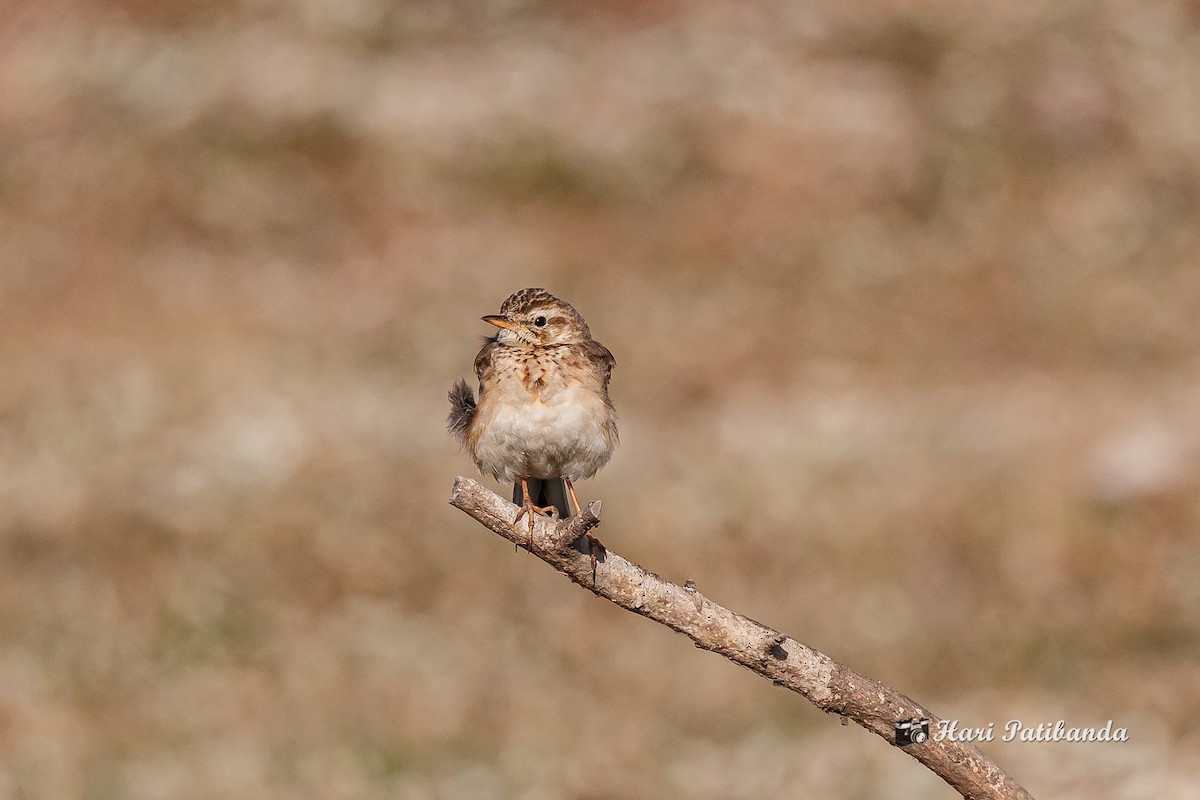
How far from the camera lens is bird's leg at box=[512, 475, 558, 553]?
6.47 meters

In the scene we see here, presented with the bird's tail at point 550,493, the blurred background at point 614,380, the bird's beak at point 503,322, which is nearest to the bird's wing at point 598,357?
the bird's beak at point 503,322

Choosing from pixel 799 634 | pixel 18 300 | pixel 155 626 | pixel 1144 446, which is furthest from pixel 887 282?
pixel 18 300

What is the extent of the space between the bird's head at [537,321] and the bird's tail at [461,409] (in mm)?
436

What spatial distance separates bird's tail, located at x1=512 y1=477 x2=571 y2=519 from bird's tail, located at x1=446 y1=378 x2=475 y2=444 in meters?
0.54

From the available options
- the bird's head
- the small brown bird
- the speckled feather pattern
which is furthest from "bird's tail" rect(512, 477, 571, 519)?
the bird's head

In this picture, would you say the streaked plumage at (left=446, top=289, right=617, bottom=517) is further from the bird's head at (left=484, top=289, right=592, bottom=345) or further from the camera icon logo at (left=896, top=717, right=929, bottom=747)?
the camera icon logo at (left=896, top=717, right=929, bottom=747)

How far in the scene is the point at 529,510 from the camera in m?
6.76

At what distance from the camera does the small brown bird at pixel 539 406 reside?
8.44 meters

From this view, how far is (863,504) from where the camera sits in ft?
60.4

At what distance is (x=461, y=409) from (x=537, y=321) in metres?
0.79

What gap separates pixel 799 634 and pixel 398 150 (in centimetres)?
1222

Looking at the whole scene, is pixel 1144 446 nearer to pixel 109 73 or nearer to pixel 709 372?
pixel 709 372

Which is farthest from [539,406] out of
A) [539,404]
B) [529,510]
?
[529,510]

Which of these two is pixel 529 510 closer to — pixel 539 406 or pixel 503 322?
pixel 539 406
